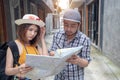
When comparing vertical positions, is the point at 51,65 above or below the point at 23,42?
below

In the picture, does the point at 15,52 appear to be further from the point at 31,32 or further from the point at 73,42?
the point at 73,42

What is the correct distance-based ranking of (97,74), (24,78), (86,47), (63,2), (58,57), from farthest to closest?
(63,2)
(97,74)
(86,47)
(24,78)
(58,57)

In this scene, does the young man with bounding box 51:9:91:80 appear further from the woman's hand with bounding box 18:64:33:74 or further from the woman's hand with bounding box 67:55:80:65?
the woman's hand with bounding box 18:64:33:74

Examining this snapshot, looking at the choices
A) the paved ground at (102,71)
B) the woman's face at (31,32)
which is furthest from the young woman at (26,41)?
the paved ground at (102,71)

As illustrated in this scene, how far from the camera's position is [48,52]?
83.4 inches

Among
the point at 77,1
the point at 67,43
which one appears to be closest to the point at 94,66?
the point at 67,43

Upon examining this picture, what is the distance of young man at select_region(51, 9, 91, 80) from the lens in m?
1.95

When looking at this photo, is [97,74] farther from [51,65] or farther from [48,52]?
[51,65]

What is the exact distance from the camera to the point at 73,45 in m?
2.10

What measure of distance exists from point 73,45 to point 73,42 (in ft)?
0.10

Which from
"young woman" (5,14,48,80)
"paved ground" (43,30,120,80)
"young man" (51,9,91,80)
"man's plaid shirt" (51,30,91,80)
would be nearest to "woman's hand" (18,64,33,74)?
"young woman" (5,14,48,80)

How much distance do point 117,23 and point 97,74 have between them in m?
1.93

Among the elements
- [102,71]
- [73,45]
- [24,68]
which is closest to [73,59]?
[73,45]

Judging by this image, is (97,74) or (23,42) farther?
(97,74)
